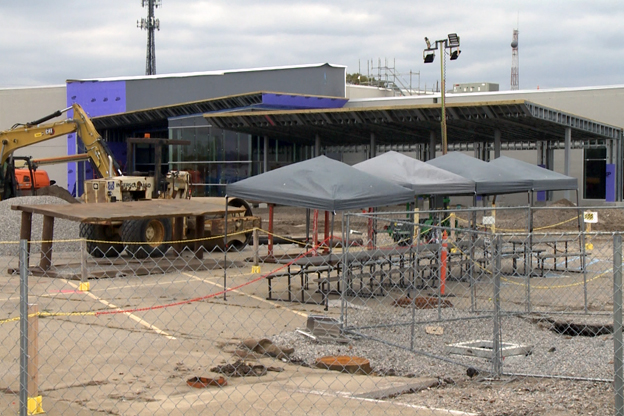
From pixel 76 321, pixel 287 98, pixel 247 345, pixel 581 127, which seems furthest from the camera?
pixel 287 98

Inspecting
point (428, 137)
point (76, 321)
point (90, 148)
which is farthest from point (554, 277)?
point (428, 137)

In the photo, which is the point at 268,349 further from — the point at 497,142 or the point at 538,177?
the point at 497,142

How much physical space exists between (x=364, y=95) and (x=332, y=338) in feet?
138

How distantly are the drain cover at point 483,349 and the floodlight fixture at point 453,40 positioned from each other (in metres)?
17.4

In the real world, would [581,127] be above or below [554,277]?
above

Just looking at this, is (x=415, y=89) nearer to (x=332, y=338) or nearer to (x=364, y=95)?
(x=364, y=95)

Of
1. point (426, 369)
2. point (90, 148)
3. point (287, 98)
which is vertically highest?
point (287, 98)

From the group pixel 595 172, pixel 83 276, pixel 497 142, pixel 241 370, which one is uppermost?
pixel 497 142

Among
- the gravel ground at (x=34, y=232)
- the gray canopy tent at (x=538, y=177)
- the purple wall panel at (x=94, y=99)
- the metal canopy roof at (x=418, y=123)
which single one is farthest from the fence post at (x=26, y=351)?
the purple wall panel at (x=94, y=99)

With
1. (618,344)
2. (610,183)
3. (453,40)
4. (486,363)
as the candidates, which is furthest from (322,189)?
(610,183)

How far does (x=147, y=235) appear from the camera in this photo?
18.9m

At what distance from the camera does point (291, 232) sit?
28.9m

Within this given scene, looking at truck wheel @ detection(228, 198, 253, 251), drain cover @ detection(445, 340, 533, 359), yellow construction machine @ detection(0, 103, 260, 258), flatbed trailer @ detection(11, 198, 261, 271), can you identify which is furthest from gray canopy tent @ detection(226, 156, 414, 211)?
truck wheel @ detection(228, 198, 253, 251)

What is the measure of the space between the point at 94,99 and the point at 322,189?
140 ft
